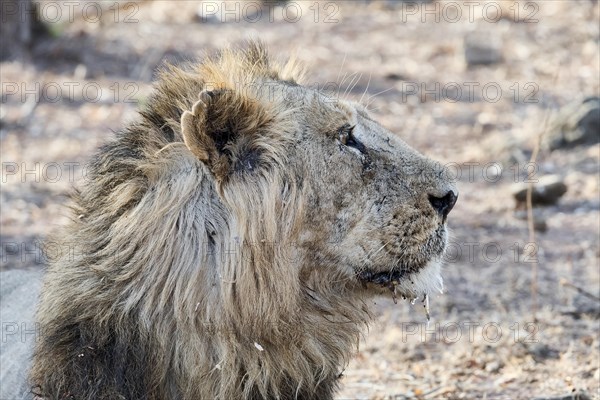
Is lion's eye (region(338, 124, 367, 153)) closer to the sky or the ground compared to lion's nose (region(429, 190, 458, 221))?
closer to the sky

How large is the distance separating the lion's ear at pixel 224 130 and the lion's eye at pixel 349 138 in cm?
32

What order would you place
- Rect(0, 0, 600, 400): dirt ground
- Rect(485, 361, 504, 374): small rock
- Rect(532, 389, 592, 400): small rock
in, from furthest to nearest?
Rect(0, 0, 600, 400): dirt ground → Rect(485, 361, 504, 374): small rock → Rect(532, 389, 592, 400): small rock

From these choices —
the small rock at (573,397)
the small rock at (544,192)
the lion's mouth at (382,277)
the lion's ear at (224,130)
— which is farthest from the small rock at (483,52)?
the lion's ear at (224,130)

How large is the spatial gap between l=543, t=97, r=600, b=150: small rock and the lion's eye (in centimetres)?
596

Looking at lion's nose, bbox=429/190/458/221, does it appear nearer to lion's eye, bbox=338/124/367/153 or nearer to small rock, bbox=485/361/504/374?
lion's eye, bbox=338/124/367/153

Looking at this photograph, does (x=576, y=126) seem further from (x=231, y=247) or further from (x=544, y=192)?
(x=231, y=247)

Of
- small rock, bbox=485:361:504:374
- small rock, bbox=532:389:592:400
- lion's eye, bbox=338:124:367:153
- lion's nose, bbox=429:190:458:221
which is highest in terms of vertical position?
lion's eye, bbox=338:124:367:153

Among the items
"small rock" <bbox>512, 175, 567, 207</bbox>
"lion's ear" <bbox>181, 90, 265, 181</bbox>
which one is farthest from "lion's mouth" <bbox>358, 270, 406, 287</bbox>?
"small rock" <bbox>512, 175, 567, 207</bbox>

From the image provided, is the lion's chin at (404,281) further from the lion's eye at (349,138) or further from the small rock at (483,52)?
the small rock at (483,52)

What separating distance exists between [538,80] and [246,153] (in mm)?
8691

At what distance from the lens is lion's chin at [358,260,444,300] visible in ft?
11.9

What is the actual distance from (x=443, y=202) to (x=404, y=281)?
330 mm

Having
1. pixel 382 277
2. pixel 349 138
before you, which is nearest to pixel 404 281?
pixel 382 277

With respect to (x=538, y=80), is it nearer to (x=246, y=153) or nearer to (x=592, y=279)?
(x=592, y=279)
